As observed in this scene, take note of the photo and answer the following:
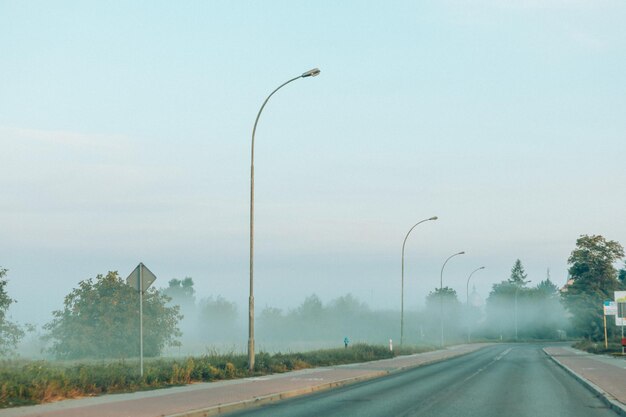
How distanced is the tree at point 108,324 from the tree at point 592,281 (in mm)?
41678

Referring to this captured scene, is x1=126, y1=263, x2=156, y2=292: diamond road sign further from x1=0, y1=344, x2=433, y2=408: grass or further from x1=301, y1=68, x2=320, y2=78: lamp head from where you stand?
x1=301, y1=68, x2=320, y2=78: lamp head

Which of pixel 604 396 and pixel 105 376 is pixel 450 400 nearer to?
pixel 604 396

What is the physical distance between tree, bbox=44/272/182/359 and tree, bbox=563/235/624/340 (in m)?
41.7

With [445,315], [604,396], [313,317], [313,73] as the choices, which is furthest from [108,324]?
[313,317]

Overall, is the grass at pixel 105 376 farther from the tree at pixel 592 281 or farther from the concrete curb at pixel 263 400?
the tree at pixel 592 281

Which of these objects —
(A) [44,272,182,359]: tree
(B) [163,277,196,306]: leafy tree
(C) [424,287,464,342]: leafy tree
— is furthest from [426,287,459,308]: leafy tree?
(A) [44,272,182,359]: tree

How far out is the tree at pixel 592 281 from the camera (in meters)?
77.8

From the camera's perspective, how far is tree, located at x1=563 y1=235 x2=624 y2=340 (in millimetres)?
77812

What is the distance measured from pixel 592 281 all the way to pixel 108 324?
48646 mm

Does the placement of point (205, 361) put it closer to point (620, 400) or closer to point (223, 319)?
point (620, 400)

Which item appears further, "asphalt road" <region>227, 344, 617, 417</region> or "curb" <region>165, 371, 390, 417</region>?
"asphalt road" <region>227, 344, 617, 417</region>

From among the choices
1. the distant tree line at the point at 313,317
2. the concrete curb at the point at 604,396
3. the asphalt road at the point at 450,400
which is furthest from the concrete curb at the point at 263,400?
the distant tree line at the point at 313,317

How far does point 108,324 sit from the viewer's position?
57.2m

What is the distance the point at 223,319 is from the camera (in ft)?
572
